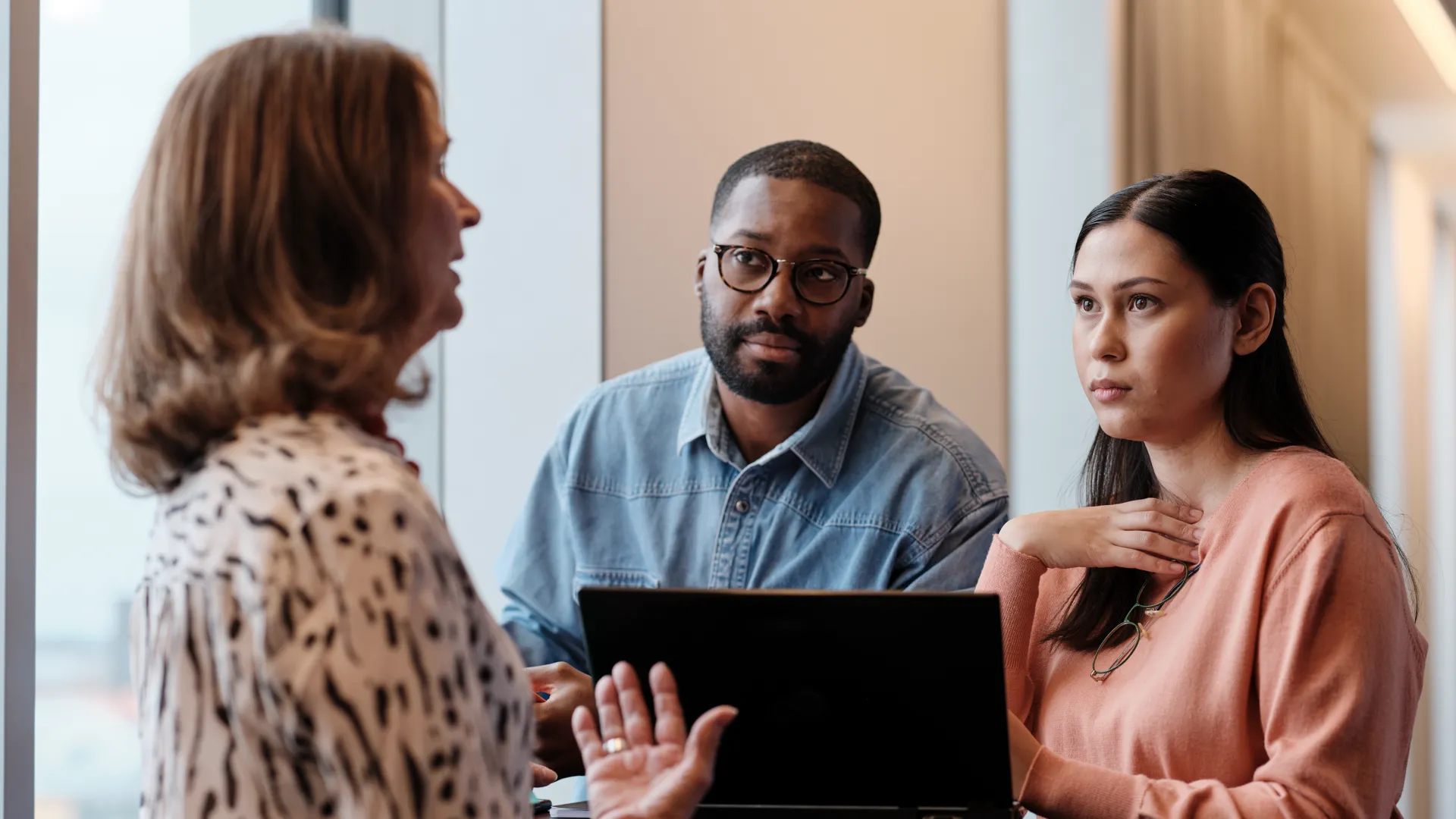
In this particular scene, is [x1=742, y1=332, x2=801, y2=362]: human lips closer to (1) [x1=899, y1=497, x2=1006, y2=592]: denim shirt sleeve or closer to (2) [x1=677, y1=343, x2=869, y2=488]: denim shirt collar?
(2) [x1=677, y1=343, x2=869, y2=488]: denim shirt collar

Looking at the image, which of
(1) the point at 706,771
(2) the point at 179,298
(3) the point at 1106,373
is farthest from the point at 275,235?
(3) the point at 1106,373

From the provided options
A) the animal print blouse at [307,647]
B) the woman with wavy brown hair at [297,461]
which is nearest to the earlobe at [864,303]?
the woman with wavy brown hair at [297,461]

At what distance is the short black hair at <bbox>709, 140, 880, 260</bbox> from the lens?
6.91 ft

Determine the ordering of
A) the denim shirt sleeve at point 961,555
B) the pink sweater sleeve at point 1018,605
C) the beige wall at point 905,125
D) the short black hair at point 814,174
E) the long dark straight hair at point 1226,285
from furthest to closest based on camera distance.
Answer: the beige wall at point 905,125 < the short black hair at point 814,174 < the denim shirt sleeve at point 961,555 < the pink sweater sleeve at point 1018,605 < the long dark straight hair at point 1226,285

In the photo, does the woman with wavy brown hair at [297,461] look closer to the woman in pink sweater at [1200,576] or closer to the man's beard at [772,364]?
the woman in pink sweater at [1200,576]

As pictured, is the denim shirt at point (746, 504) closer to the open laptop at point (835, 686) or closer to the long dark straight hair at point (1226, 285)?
the long dark straight hair at point (1226, 285)

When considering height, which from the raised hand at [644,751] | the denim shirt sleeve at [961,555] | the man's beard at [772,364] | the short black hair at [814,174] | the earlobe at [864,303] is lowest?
the raised hand at [644,751]

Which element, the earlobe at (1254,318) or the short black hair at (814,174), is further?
the short black hair at (814,174)

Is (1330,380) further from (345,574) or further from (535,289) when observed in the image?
(345,574)

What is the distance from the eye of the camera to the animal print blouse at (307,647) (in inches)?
33.9

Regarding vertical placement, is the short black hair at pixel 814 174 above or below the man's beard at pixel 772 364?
above

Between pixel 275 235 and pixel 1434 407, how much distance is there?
8.64 feet

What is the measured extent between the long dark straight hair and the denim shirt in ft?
1.31

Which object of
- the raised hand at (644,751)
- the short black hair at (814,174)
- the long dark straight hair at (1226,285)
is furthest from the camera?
the short black hair at (814,174)
